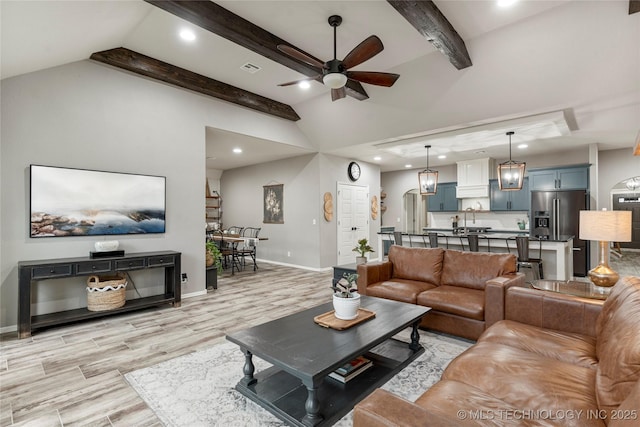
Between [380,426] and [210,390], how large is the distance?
170 centimetres

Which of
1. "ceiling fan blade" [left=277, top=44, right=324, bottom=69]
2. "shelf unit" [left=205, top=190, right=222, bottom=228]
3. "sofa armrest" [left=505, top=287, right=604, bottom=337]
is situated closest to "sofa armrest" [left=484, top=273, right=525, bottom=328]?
"sofa armrest" [left=505, top=287, right=604, bottom=337]

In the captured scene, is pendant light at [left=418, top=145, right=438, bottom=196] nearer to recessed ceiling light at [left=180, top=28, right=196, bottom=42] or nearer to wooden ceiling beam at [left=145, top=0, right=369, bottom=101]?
wooden ceiling beam at [left=145, top=0, right=369, bottom=101]

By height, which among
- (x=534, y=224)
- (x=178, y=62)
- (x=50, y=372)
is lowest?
(x=50, y=372)

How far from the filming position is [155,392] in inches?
89.8

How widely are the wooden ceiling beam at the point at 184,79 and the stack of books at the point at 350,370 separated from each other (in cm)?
442

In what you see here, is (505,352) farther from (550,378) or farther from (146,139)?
(146,139)

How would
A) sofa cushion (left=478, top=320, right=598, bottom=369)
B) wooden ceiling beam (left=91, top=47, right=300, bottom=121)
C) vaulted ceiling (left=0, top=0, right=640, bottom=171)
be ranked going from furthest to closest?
wooden ceiling beam (left=91, top=47, right=300, bottom=121)
vaulted ceiling (left=0, top=0, right=640, bottom=171)
sofa cushion (left=478, top=320, right=598, bottom=369)

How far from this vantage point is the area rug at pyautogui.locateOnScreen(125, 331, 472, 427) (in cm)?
199

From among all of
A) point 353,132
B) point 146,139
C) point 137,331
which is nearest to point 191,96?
point 146,139

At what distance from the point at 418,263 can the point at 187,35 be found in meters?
3.94

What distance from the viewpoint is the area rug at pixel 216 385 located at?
6.54ft

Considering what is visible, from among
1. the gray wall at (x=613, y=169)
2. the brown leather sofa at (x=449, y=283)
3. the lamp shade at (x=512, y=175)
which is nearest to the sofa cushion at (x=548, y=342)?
the brown leather sofa at (x=449, y=283)

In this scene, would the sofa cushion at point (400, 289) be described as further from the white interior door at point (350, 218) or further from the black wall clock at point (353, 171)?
the black wall clock at point (353, 171)

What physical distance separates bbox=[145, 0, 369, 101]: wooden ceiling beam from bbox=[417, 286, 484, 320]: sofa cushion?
2.70 m
